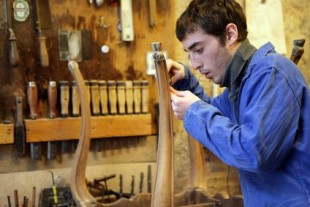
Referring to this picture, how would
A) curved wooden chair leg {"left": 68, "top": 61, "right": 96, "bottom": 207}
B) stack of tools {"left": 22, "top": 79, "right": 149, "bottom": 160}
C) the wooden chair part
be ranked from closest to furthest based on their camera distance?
the wooden chair part, curved wooden chair leg {"left": 68, "top": 61, "right": 96, "bottom": 207}, stack of tools {"left": 22, "top": 79, "right": 149, "bottom": 160}

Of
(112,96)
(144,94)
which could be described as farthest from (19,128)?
(144,94)

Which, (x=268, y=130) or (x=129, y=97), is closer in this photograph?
(x=268, y=130)

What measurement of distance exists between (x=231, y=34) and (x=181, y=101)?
269 mm

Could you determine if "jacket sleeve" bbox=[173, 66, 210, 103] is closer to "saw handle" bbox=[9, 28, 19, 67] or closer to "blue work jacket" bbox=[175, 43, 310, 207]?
"blue work jacket" bbox=[175, 43, 310, 207]

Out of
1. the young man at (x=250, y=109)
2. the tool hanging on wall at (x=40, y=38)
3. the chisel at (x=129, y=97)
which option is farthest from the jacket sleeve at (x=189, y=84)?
the tool hanging on wall at (x=40, y=38)

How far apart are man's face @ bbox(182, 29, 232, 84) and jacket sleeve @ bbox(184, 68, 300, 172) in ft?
0.60

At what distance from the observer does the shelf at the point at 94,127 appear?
2238 millimetres

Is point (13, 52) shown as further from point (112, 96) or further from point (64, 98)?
point (112, 96)

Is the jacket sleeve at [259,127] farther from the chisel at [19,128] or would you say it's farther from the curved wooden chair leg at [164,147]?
the chisel at [19,128]

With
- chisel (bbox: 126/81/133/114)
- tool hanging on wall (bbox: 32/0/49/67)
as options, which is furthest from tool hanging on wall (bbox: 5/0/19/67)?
chisel (bbox: 126/81/133/114)

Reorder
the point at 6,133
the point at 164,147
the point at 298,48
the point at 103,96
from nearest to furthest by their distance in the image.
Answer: the point at 164,147
the point at 298,48
the point at 6,133
the point at 103,96

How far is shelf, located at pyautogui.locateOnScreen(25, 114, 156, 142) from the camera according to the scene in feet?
7.34

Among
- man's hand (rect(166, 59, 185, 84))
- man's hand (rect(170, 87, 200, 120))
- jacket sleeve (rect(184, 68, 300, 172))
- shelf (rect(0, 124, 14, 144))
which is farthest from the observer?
shelf (rect(0, 124, 14, 144))

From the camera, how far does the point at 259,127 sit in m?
0.96
